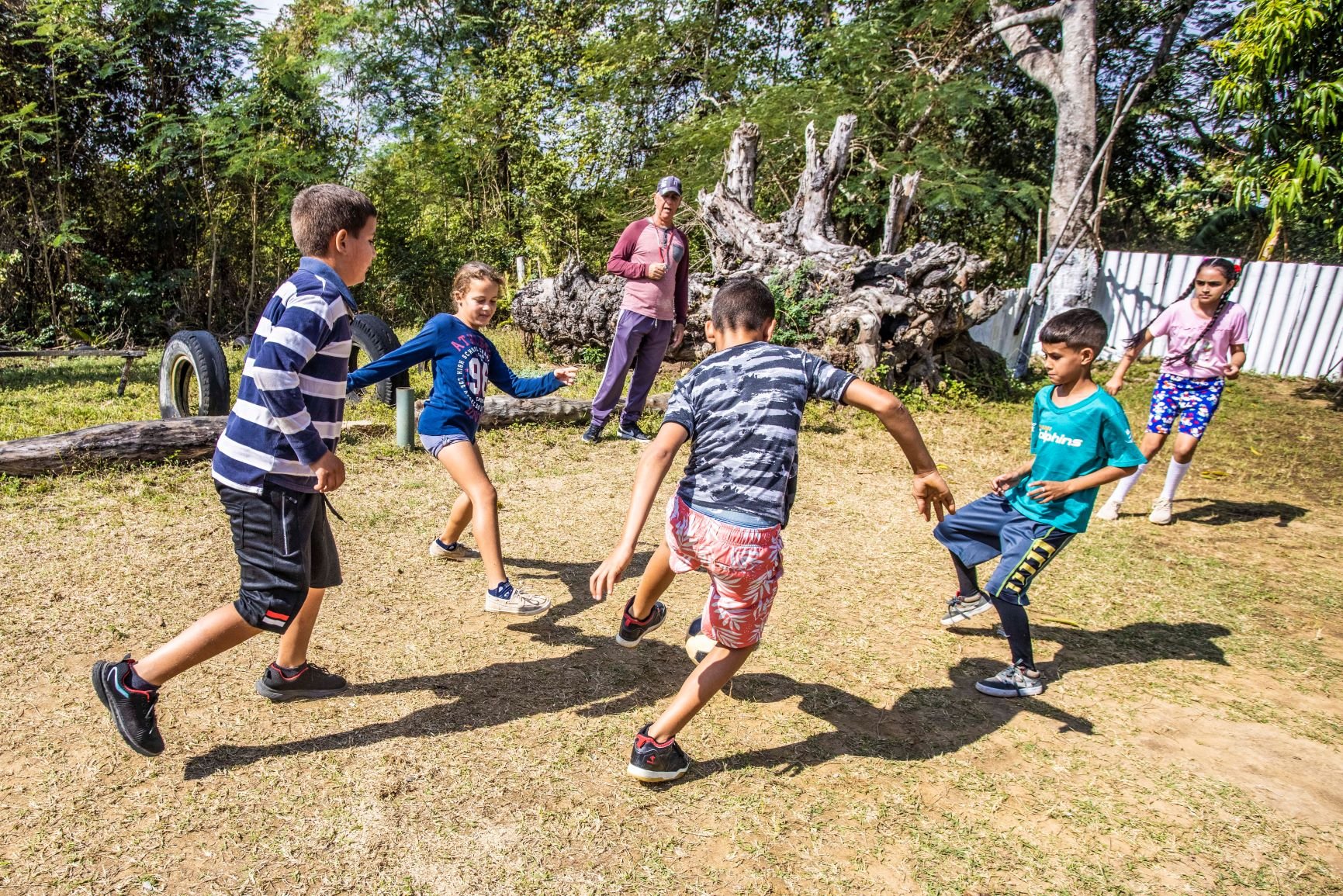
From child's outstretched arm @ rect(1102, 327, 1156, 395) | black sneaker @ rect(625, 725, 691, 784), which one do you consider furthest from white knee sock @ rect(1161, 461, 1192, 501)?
black sneaker @ rect(625, 725, 691, 784)

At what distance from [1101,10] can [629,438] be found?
1373 centimetres

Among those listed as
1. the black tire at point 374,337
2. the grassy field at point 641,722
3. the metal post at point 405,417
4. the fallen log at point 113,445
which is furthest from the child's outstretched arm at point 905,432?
the fallen log at point 113,445

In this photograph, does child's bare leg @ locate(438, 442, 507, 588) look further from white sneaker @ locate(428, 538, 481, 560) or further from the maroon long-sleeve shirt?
the maroon long-sleeve shirt

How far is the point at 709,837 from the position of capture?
2.74 meters

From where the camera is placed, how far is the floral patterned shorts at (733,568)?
2740 mm

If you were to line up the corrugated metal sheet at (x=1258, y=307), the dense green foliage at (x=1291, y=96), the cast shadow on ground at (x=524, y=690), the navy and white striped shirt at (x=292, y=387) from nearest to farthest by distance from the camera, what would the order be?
the navy and white striped shirt at (x=292, y=387) < the cast shadow on ground at (x=524, y=690) < the dense green foliage at (x=1291, y=96) < the corrugated metal sheet at (x=1258, y=307)

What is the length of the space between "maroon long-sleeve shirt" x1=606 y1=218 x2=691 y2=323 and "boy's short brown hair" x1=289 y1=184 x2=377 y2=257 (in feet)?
13.3

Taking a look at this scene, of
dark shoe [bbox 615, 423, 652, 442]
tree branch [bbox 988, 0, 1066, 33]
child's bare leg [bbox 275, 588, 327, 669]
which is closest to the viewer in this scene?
child's bare leg [bbox 275, 588, 327, 669]

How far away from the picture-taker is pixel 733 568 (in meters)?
2.74

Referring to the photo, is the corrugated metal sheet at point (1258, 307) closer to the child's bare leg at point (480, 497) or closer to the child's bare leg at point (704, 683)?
the child's bare leg at point (480, 497)

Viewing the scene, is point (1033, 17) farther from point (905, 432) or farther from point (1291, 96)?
point (905, 432)

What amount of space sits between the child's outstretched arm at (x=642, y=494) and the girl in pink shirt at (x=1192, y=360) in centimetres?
435

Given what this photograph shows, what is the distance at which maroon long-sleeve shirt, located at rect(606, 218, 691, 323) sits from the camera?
273 inches

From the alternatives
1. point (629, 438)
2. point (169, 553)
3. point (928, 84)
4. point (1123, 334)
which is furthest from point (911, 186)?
point (169, 553)
